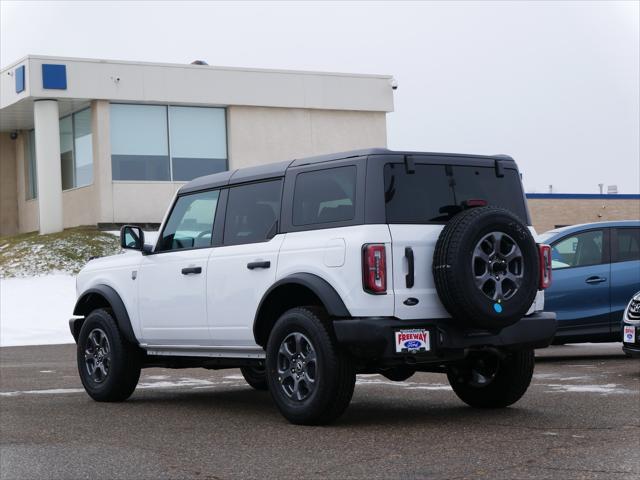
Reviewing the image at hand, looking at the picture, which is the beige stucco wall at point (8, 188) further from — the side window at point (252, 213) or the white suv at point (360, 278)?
the side window at point (252, 213)

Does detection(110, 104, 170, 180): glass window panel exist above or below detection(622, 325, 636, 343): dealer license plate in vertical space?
above

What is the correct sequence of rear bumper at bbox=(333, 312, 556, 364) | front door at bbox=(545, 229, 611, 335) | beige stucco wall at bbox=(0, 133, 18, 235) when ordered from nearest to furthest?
rear bumper at bbox=(333, 312, 556, 364) → front door at bbox=(545, 229, 611, 335) → beige stucco wall at bbox=(0, 133, 18, 235)

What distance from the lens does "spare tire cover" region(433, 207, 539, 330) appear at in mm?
8078

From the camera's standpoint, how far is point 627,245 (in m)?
14.1

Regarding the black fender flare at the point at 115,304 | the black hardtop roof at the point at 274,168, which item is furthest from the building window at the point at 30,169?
the black hardtop roof at the point at 274,168

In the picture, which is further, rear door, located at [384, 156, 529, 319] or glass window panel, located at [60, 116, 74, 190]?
glass window panel, located at [60, 116, 74, 190]

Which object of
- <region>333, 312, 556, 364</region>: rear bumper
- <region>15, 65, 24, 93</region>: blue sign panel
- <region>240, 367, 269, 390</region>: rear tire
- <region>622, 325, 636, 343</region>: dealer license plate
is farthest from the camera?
<region>15, 65, 24, 93</region>: blue sign panel

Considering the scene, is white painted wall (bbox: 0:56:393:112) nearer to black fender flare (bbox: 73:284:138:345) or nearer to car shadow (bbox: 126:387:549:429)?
black fender flare (bbox: 73:284:138:345)

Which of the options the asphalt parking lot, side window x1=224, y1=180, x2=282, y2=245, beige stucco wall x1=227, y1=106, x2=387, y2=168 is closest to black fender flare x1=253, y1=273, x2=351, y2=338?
side window x1=224, y1=180, x2=282, y2=245

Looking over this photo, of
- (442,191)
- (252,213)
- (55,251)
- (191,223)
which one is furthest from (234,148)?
(442,191)

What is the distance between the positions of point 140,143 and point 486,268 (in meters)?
27.5

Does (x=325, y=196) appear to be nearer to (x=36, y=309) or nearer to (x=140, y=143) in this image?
(x=36, y=309)

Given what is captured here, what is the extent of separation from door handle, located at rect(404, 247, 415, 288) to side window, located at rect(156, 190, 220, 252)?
221 centimetres

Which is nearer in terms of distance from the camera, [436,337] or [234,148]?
[436,337]
